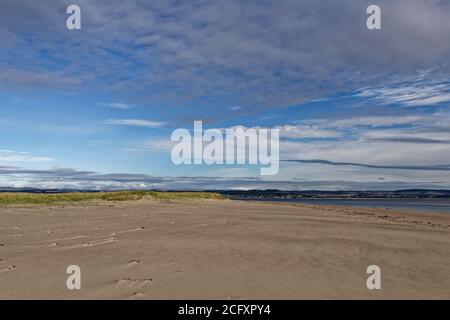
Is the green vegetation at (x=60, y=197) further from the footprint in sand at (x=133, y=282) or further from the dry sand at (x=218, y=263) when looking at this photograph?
the footprint in sand at (x=133, y=282)

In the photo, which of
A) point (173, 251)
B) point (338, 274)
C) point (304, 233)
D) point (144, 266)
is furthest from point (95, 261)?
point (304, 233)

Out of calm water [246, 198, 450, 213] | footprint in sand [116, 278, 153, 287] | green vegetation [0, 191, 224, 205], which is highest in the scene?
footprint in sand [116, 278, 153, 287]

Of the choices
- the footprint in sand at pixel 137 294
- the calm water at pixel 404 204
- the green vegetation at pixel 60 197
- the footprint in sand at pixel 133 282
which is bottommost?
the calm water at pixel 404 204

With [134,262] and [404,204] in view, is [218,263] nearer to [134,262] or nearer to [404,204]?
[134,262]

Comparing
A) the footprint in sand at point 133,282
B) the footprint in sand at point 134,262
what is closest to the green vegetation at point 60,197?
the footprint in sand at point 134,262

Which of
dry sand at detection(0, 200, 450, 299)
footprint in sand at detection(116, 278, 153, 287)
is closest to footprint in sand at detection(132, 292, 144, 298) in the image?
dry sand at detection(0, 200, 450, 299)

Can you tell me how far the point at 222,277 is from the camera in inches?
371

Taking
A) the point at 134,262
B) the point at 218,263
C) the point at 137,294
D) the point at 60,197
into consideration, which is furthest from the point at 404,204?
the point at 137,294

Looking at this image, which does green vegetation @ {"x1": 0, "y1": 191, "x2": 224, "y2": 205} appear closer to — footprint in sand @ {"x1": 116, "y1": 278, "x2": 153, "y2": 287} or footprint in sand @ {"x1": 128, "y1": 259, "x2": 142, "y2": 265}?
footprint in sand @ {"x1": 128, "y1": 259, "x2": 142, "y2": 265}

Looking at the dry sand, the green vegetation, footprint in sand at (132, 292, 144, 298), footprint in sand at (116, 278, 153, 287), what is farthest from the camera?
the green vegetation

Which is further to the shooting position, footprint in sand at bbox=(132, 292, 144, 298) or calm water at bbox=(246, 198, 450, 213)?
calm water at bbox=(246, 198, 450, 213)
